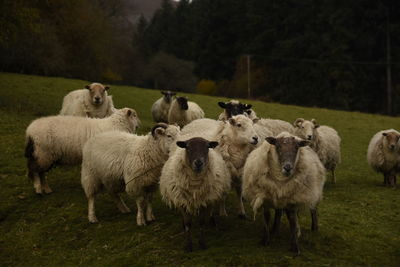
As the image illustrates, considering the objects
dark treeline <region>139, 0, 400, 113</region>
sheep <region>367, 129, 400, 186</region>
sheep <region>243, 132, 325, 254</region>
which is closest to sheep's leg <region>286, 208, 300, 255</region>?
sheep <region>243, 132, 325, 254</region>

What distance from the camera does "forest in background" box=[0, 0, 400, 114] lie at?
3638 centimetres

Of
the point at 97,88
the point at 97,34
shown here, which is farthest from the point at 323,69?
the point at 97,88

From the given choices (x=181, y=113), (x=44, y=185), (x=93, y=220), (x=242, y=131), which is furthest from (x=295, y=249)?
(x=181, y=113)

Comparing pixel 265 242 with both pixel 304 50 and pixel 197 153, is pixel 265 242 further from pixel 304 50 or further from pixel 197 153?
pixel 304 50

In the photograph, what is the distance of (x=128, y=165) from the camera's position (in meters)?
8.73

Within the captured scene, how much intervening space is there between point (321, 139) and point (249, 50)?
45823 millimetres

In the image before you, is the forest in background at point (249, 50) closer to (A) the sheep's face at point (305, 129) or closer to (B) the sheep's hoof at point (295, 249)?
(A) the sheep's face at point (305, 129)

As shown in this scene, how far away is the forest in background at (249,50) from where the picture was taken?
3638cm

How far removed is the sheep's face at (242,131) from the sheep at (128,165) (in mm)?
1125

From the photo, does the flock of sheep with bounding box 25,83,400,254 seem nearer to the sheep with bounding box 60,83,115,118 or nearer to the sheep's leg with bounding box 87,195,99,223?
the sheep's leg with bounding box 87,195,99,223

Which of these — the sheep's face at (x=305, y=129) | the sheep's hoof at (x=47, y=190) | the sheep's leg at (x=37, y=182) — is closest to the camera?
the sheep's leg at (x=37, y=182)

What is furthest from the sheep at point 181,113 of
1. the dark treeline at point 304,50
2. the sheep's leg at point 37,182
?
the dark treeline at point 304,50

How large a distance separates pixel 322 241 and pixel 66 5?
989 inches

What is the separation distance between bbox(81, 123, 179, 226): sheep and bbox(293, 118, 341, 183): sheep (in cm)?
497
